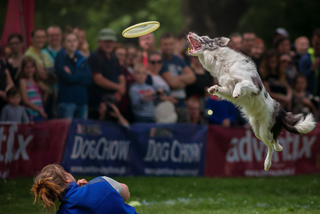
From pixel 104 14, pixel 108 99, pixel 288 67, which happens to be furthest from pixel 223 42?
pixel 104 14

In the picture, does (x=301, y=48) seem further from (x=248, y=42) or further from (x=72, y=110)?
(x=72, y=110)

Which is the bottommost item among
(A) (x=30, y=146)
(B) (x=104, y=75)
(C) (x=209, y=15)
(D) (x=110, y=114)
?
(A) (x=30, y=146)

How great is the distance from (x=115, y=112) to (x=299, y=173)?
19.4ft

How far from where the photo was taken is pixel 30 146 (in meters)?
11.6

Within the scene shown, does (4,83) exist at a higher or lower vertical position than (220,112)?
higher

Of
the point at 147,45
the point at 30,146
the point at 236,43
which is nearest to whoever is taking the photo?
the point at 30,146

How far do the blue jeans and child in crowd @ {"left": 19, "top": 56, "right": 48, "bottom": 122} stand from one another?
433 mm

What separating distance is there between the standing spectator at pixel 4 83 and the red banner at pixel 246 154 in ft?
17.7

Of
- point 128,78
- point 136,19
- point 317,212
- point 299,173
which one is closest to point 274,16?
point 136,19

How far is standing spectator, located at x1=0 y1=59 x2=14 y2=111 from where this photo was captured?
11688 millimetres

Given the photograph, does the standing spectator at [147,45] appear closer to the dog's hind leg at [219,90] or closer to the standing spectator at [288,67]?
the standing spectator at [288,67]

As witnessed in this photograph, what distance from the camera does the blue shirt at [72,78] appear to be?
40.1 ft

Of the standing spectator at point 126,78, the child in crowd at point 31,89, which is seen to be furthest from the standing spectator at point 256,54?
the child in crowd at point 31,89

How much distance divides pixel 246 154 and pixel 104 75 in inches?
179
